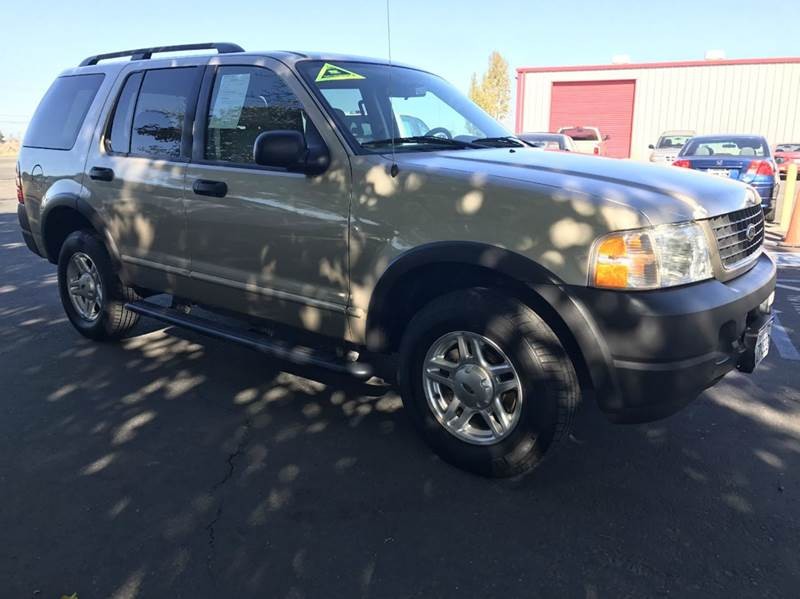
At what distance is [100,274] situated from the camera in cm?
486

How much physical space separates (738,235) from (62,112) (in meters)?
4.81

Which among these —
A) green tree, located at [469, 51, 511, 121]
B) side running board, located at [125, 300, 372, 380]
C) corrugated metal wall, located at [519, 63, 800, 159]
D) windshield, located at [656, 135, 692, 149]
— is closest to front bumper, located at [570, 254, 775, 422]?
side running board, located at [125, 300, 372, 380]

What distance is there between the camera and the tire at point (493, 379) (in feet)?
9.27

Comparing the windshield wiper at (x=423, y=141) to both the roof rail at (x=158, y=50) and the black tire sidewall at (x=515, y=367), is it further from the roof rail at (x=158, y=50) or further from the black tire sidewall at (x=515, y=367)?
the roof rail at (x=158, y=50)

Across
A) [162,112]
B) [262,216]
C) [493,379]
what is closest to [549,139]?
[162,112]

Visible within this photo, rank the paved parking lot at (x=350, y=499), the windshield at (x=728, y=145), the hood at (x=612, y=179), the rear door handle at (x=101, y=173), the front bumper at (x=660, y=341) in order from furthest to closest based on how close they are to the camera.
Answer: the windshield at (x=728, y=145) → the rear door handle at (x=101, y=173) → the hood at (x=612, y=179) → the front bumper at (x=660, y=341) → the paved parking lot at (x=350, y=499)

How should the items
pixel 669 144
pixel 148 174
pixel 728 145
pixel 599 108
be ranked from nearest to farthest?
pixel 148 174 < pixel 728 145 < pixel 669 144 < pixel 599 108

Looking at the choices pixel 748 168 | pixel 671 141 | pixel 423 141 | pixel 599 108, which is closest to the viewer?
pixel 423 141

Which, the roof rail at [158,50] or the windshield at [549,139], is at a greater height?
the roof rail at [158,50]

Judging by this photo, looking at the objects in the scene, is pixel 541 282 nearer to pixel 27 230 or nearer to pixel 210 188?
pixel 210 188

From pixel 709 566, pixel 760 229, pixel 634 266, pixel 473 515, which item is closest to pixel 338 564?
pixel 473 515

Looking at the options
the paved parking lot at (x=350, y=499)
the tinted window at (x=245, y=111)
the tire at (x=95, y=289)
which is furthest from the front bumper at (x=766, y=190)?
the tire at (x=95, y=289)

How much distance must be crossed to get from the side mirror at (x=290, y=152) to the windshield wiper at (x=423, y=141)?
0.82 feet

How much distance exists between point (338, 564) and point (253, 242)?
191cm
